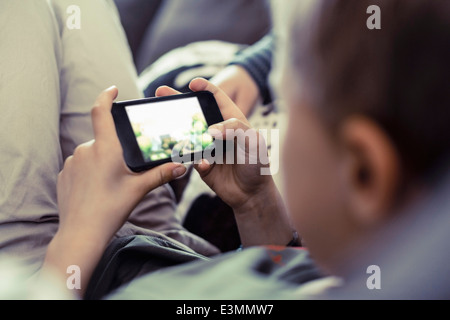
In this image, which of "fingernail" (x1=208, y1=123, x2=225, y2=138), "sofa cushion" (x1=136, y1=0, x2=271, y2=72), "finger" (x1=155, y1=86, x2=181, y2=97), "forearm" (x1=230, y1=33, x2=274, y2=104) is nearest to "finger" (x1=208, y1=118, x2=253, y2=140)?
"fingernail" (x1=208, y1=123, x2=225, y2=138)

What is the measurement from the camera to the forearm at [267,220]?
0.65 m

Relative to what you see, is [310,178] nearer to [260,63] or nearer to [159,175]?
[159,175]

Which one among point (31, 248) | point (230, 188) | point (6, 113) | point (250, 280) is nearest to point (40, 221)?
point (31, 248)

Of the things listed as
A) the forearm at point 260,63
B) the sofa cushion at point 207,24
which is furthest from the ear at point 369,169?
the sofa cushion at point 207,24

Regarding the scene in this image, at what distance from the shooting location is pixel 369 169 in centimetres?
30

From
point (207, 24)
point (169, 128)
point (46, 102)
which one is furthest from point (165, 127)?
point (207, 24)

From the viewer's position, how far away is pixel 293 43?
347mm

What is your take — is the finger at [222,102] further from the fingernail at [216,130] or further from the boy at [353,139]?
the boy at [353,139]

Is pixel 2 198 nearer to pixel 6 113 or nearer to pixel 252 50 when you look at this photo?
pixel 6 113

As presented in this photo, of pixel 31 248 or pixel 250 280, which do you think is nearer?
pixel 250 280

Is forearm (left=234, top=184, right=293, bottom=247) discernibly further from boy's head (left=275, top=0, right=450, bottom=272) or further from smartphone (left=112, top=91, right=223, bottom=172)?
boy's head (left=275, top=0, right=450, bottom=272)

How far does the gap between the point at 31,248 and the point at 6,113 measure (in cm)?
18

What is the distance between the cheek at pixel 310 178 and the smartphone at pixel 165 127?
0.22 m

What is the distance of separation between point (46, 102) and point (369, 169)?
0.50 metres
